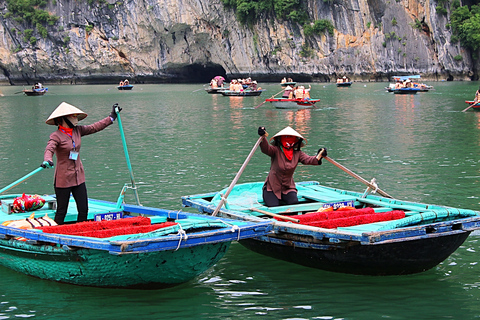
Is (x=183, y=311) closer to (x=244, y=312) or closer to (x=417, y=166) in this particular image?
(x=244, y=312)

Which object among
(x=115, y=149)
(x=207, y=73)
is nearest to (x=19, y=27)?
(x=207, y=73)

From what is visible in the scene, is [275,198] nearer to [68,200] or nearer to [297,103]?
[68,200]

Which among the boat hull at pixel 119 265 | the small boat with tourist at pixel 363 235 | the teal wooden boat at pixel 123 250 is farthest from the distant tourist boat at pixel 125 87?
the boat hull at pixel 119 265

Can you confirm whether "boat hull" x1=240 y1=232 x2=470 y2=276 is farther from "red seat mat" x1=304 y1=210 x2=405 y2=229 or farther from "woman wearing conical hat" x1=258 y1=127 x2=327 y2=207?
"woman wearing conical hat" x1=258 y1=127 x2=327 y2=207

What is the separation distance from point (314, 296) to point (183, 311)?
54.2 inches

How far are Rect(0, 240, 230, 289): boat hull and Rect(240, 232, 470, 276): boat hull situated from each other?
1.02 meters

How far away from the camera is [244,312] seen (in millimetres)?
5633

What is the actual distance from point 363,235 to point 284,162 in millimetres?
2016

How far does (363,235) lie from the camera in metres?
5.73

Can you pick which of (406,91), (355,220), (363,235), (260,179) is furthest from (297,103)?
(363,235)

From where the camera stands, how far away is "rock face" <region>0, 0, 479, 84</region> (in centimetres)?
5891

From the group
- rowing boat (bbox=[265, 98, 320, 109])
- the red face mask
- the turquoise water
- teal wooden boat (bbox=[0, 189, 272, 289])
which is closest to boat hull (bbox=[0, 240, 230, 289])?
teal wooden boat (bbox=[0, 189, 272, 289])

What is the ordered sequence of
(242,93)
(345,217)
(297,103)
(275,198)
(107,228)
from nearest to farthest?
(107,228), (345,217), (275,198), (297,103), (242,93)

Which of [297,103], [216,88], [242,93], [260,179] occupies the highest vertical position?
[216,88]
